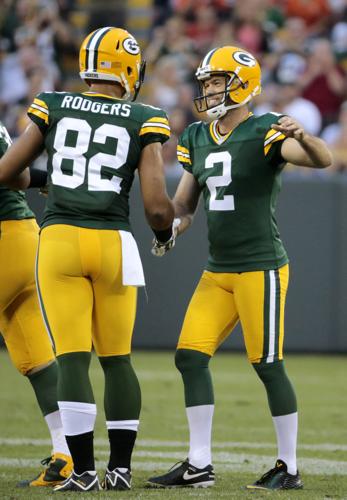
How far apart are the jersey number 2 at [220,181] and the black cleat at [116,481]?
1.22m

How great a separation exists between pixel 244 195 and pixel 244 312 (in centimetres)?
51

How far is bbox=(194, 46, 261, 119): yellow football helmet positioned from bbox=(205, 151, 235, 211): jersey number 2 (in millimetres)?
191

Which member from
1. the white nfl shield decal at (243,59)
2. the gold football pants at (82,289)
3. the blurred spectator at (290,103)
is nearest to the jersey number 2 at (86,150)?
the gold football pants at (82,289)

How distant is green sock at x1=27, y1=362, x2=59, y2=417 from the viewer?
15.7ft

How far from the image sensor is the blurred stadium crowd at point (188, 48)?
1138cm

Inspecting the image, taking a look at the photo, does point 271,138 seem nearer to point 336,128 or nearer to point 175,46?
point 336,128

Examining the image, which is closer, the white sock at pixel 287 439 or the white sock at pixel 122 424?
the white sock at pixel 122 424

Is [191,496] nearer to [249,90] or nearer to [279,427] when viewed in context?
[279,427]

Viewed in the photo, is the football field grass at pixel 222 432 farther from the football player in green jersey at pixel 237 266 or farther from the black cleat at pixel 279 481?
the football player in green jersey at pixel 237 266

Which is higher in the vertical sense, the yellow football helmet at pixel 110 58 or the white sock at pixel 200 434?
the yellow football helmet at pixel 110 58

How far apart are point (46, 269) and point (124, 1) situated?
411 inches

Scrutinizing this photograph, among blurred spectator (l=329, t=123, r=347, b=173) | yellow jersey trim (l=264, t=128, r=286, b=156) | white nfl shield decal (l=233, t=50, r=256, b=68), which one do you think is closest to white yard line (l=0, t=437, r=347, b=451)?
yellow jersey trim (l=264, t=128, r=286, b=156)

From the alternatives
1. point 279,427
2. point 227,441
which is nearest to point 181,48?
point 227,441

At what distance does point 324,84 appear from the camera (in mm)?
11438
